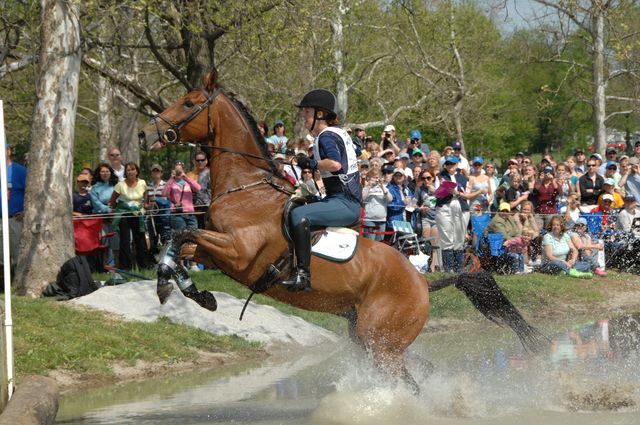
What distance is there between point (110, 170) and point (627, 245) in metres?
→ 10.1

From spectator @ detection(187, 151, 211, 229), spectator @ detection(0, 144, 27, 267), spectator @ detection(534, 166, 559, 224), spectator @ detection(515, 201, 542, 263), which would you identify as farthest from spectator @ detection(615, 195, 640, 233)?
spectator @ detection(0, 144, 27, 267)

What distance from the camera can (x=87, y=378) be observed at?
37.1 feet

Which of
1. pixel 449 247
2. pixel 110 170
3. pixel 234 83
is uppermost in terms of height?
pixel 234 83

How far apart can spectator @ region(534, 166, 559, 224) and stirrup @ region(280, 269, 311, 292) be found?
11.5 m

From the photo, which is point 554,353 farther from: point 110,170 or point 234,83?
point 234,83

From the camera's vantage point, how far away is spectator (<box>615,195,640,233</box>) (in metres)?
19.8

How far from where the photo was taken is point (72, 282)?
14.1 metres

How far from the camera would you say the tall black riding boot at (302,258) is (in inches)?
352

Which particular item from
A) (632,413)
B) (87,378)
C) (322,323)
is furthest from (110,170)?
(632,413)

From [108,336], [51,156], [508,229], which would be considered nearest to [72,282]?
[51,156]

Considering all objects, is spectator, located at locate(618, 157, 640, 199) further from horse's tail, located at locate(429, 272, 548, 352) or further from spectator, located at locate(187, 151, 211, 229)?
horse's tail, located at locate(429, 272, 548, 352)

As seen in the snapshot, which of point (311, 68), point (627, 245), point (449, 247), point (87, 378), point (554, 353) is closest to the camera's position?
point (87, 378)

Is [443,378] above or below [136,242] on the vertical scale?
below

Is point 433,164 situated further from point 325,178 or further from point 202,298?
point 202,298
